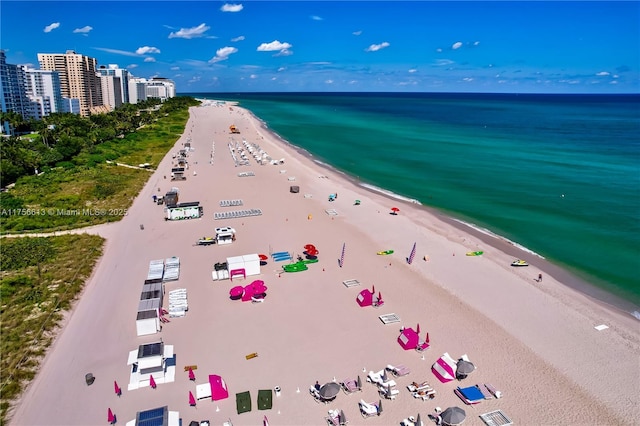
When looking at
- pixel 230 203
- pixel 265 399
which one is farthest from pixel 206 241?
pixel 265 399

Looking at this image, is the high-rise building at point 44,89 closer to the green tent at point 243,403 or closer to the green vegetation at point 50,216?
the green vegetation at point 50,216

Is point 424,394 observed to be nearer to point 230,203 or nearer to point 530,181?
point 230,203

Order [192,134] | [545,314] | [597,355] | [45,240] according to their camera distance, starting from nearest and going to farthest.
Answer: [597,355]
[545,314]
[45,240]
[192,134]

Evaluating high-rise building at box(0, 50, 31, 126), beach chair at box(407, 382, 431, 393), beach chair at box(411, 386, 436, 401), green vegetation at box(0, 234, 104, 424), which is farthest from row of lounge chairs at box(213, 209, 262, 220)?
high-rise building at box(0, 50, 31, 126)

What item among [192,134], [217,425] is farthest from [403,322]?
[192,134]

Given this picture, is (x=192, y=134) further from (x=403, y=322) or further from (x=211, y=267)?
(x=403, y=322)

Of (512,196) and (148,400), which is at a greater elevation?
(512,196)

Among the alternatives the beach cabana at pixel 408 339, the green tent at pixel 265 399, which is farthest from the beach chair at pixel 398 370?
the green tent at pixel 265 399

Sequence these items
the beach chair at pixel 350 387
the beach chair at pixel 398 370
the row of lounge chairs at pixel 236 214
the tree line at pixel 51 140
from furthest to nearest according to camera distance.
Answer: the tree line at pixel 51 140
the row of lounge chairs at pixel 236 214
the beach chair at pixel 398 370
the beach chair at pixel 350 387
